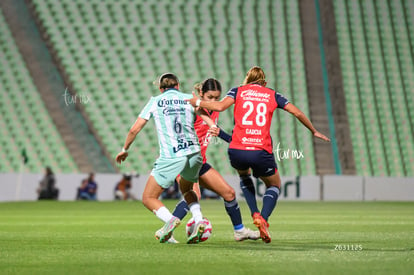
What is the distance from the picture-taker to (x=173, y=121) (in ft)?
23.7

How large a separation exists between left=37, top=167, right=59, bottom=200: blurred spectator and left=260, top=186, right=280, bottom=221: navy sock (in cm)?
1337

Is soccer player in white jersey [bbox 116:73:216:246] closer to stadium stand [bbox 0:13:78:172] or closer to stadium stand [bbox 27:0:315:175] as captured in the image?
stadium stand [bbox 0:13:78:172]

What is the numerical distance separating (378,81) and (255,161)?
811 inches

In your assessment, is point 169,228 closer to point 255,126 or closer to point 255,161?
point 255,161

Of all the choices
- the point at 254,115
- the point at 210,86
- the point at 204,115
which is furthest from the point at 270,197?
the point at 210,86

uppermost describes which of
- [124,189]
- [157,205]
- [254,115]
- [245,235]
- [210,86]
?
[210,86]

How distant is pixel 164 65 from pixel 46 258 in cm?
2028

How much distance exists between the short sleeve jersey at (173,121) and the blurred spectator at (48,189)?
13623 mm

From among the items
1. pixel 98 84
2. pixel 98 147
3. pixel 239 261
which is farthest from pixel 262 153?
pixel 98 84

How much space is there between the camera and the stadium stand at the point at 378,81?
82.1ft

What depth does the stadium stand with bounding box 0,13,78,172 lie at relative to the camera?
22500 millimetres

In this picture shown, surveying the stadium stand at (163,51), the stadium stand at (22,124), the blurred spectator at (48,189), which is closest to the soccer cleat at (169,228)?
the blurred spectator at (48,189)

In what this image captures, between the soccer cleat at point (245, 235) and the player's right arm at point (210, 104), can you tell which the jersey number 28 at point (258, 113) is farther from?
the soccer cleat at point (245, 235)

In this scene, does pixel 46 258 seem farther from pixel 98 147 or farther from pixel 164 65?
pixel 164 65
